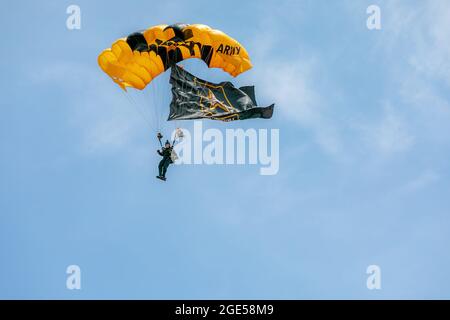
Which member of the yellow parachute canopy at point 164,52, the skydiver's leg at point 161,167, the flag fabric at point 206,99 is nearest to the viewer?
the skydiver's leg at point 161,167

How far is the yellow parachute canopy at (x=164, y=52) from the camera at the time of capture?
167 ft

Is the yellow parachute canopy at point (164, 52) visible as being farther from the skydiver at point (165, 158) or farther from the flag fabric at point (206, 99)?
the skydiver at point (165, 158)

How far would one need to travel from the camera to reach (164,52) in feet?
170

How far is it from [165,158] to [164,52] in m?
4.84

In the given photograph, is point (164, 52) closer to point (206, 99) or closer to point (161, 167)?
point (206, 99)

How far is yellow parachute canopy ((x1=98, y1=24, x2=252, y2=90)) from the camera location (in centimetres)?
5078

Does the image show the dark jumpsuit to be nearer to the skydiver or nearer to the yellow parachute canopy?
the skydiver

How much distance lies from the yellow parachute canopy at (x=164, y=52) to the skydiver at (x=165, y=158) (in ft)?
10.9

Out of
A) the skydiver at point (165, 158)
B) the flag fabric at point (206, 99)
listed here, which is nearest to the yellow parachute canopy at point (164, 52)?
the flag fabric at point (206, 99)
